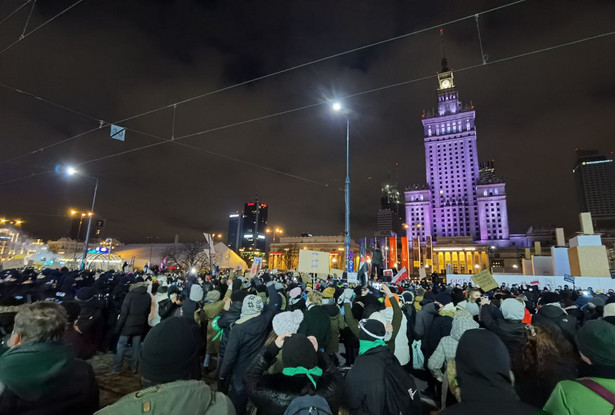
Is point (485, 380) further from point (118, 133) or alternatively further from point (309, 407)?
point (118, 133)

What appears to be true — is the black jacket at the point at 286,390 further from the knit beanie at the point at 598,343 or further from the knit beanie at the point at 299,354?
the knit beanie at the point at 598,343

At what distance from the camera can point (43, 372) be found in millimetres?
1911

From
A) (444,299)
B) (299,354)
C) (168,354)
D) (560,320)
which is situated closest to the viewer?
(168,354)

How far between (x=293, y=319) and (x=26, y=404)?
2305 mm

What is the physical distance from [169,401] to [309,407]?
3.08 ft

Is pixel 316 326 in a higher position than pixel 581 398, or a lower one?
lower

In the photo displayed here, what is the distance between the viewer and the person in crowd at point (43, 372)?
1.84m

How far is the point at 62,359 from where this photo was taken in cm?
204

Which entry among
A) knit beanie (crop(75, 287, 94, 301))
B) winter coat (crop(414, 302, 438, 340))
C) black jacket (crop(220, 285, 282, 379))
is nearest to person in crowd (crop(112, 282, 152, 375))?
knit beanie (crop(75, 287, 94, 301))

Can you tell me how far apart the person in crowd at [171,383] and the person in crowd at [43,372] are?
61 centimetres

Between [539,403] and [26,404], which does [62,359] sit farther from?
[539,403]

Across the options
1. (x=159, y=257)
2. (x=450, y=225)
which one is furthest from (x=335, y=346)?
(x=450, y=225)

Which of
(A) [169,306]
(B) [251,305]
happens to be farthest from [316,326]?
(A) [169,306]

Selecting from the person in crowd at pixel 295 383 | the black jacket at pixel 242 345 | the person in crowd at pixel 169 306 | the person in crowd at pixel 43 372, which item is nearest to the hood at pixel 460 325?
the person in crowd at pixel 295 383
